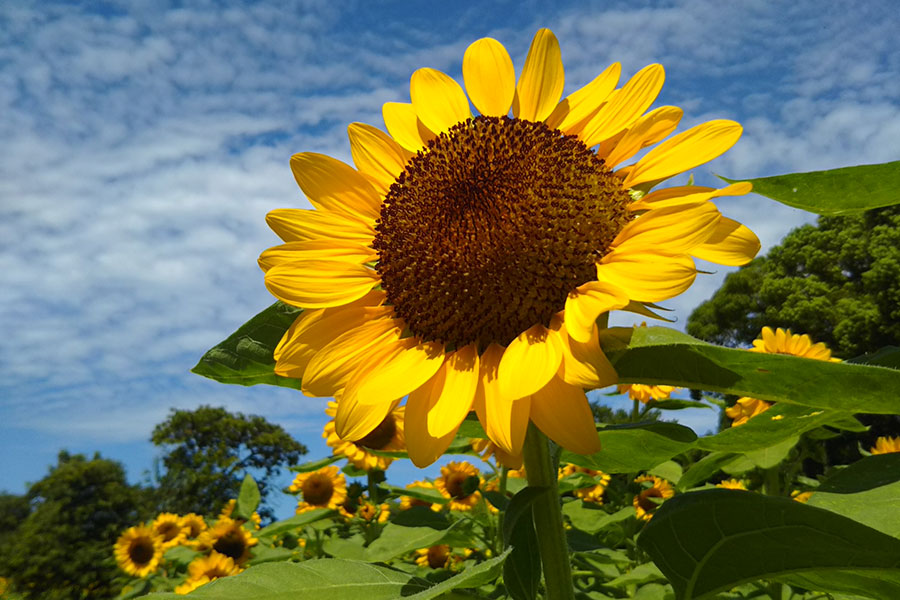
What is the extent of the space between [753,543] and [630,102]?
93cm

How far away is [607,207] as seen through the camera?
1.37 m

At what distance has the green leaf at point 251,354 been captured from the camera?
1.55 meters

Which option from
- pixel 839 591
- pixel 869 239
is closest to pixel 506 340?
pixel 839 591

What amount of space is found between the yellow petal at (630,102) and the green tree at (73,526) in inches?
624

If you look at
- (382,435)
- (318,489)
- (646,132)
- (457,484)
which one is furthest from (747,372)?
(318,489)

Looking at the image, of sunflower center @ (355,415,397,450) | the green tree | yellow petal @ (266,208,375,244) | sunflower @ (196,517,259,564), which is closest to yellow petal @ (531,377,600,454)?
yellow petal @ (266,208,375,244)

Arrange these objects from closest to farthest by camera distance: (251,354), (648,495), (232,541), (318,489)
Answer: (251,354)
(648,495)
(232,541)
(318,489)

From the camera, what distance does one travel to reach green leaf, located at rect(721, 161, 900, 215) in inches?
43.0

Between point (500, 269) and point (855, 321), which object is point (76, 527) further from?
point (855, 321)

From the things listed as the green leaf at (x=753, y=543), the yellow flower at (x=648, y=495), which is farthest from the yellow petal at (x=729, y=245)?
the yellow flower at (x=648, y=495)

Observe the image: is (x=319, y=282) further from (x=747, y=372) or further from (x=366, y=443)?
(x=366, y=443)

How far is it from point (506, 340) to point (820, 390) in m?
0.52

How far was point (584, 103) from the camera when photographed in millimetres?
1602

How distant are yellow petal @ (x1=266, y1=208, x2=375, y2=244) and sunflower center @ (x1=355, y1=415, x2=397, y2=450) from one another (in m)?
2.33
